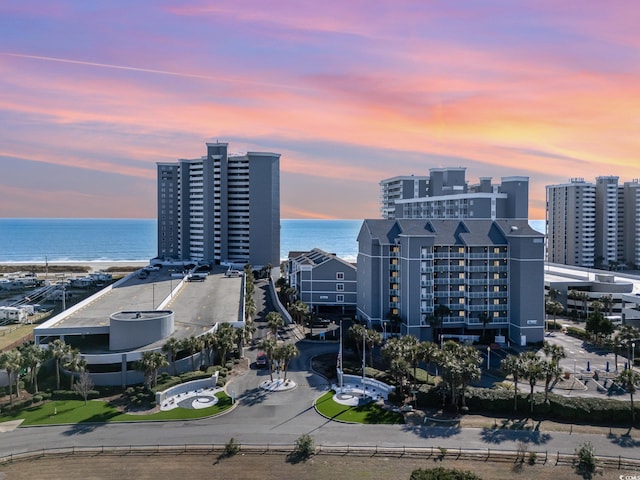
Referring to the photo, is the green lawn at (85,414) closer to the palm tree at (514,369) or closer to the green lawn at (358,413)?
the green lawn at (358,413)

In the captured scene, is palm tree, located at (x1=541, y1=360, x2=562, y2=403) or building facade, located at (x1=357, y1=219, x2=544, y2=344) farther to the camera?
building facade, located at (x1=357, y1=219, x2=544, y2=344)

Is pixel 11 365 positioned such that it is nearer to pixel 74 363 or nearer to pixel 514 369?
pixel 74 363

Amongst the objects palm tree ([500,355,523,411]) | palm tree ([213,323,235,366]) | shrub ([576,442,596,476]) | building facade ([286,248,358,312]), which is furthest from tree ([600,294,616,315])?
palm tree ([213,323,235,366])

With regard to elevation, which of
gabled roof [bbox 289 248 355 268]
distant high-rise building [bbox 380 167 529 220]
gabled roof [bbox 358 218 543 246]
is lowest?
gabled roof [bbox 289 248 355 268]

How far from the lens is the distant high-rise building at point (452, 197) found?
124 m

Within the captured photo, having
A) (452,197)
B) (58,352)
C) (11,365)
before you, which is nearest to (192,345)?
(58,352)

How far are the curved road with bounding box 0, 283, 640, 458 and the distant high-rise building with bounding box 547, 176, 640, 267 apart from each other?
443ft

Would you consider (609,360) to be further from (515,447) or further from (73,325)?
(73,325)

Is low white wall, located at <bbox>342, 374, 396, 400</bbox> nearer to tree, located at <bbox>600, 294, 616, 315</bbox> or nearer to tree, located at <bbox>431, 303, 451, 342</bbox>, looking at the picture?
tree, located at <bbox>431, 303, 451, 342</bbox>

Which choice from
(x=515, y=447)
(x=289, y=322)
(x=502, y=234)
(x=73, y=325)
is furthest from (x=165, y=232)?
(x=515, y=447)

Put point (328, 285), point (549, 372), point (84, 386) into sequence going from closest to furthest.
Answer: point (549, 372) → point (84, 386) → point (328, 285)

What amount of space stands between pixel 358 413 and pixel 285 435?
8444mm

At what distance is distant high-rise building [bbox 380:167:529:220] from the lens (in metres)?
124

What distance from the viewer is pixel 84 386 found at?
4891 cm
